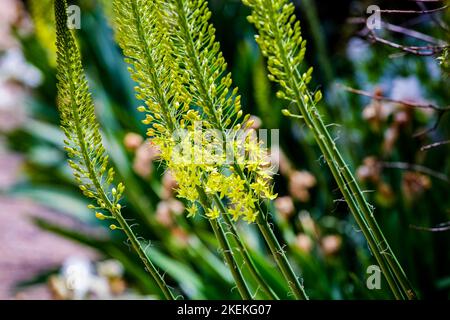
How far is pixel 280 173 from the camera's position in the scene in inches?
72.2

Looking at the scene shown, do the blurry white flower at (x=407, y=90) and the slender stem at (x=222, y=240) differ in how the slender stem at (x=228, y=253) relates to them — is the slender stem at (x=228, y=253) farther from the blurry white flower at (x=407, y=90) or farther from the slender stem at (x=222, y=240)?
the blurry white flower at (x=407, y=90)

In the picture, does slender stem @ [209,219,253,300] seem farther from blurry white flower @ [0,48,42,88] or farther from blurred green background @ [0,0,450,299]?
blurry white flower @ [0,48,42,88]

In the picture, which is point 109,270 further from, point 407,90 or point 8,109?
point 8,109

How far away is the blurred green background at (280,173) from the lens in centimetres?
144

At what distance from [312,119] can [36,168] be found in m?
2.02

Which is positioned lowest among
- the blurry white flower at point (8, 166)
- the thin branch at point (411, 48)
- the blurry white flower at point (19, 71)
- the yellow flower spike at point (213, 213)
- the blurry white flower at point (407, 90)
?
the blurry white flower at point (8, 166)

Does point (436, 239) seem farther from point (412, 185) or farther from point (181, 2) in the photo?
point (181, 2)

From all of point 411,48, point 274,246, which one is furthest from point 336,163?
point 411,48

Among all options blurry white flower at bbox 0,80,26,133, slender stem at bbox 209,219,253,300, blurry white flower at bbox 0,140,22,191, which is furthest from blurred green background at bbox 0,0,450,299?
blurry white flower at bbox 0,80,26,133

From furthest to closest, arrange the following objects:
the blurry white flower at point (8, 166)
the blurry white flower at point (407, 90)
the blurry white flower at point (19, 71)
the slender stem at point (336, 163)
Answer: the blurry white flower at point (8, 166), the blurry white flower at point (19, 71), the blurry white flower at point (407, 90), the slender stem at point (336, 163)

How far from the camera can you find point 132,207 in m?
1.99

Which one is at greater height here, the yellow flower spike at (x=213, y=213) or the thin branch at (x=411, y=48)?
the thin branch at (x=411, y=48)

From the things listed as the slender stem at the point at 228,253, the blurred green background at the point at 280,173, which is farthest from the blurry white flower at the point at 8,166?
the slender stem at the point at 228,253
